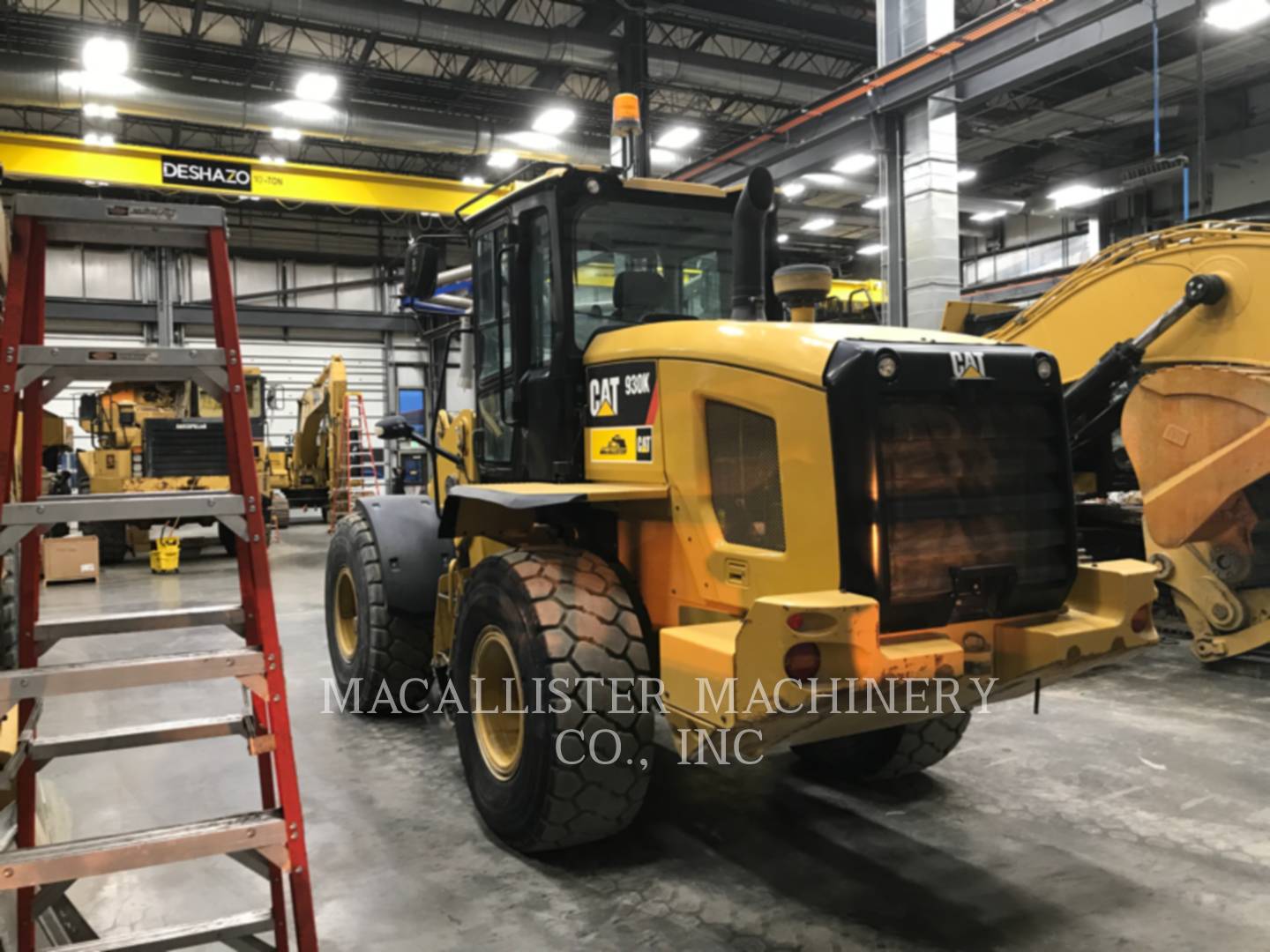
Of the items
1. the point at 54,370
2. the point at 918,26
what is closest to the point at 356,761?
the point at 54,370

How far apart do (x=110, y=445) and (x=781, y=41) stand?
11906 mm

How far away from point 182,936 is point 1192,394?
5852mm

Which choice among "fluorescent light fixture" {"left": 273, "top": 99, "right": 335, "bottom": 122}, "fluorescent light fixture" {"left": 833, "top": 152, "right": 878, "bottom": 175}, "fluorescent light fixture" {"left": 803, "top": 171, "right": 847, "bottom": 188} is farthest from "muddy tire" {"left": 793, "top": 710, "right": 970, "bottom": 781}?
"fluorescent light fixture" {"left": 803, "top": 171, "right": 847, "bottom": 188}

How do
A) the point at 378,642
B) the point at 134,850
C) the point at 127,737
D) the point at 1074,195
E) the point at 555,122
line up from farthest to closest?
the point at 1074,195 < the point at 555,122 < the point at 378,642 < the point at 127,737 < the point at 134,850

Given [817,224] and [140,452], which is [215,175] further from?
[817,224]

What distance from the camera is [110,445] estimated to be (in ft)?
48.0

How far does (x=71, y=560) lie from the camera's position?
1197cm

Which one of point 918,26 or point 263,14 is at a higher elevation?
point 263,14

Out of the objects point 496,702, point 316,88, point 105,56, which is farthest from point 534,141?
point 496,702

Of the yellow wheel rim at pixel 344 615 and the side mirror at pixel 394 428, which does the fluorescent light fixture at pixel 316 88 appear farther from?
the side mirror at pixel 394 428

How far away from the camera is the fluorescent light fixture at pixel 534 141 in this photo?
44.0 ft

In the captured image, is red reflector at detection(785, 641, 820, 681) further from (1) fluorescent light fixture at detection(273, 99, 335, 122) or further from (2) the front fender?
(1) fluorescent light fixture at detection(273, 99, 335, 122)

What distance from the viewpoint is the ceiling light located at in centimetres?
1836

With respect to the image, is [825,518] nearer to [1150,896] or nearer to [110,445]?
[1150,896]
